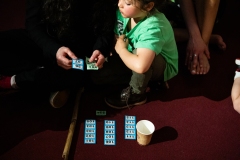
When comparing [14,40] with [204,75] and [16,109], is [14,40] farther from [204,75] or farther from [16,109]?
[204,75]

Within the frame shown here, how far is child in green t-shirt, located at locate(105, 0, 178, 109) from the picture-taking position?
1.22m

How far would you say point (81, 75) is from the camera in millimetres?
1577

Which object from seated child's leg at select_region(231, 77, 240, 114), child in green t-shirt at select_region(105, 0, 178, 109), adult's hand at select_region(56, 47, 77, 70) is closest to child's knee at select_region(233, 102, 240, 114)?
seated child's leg at select_region(231, 77, 240, 114)

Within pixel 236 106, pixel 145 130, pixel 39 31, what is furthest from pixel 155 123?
pixel 39 31

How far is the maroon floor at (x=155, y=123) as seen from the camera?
4.67ft

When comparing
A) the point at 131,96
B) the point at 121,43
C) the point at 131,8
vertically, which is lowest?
the point at 131,96

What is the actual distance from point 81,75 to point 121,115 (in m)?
0.39

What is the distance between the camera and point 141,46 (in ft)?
4.07

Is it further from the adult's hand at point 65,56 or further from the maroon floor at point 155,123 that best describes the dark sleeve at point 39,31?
the maroon floor at point 155,123

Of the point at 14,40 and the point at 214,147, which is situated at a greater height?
the point at 14,40

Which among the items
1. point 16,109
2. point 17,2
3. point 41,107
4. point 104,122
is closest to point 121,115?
point 104,122

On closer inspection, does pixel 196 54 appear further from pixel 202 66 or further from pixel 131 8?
pixel 131 8

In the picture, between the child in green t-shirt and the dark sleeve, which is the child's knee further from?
the dark sleeve

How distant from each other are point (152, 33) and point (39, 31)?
2.36ft
